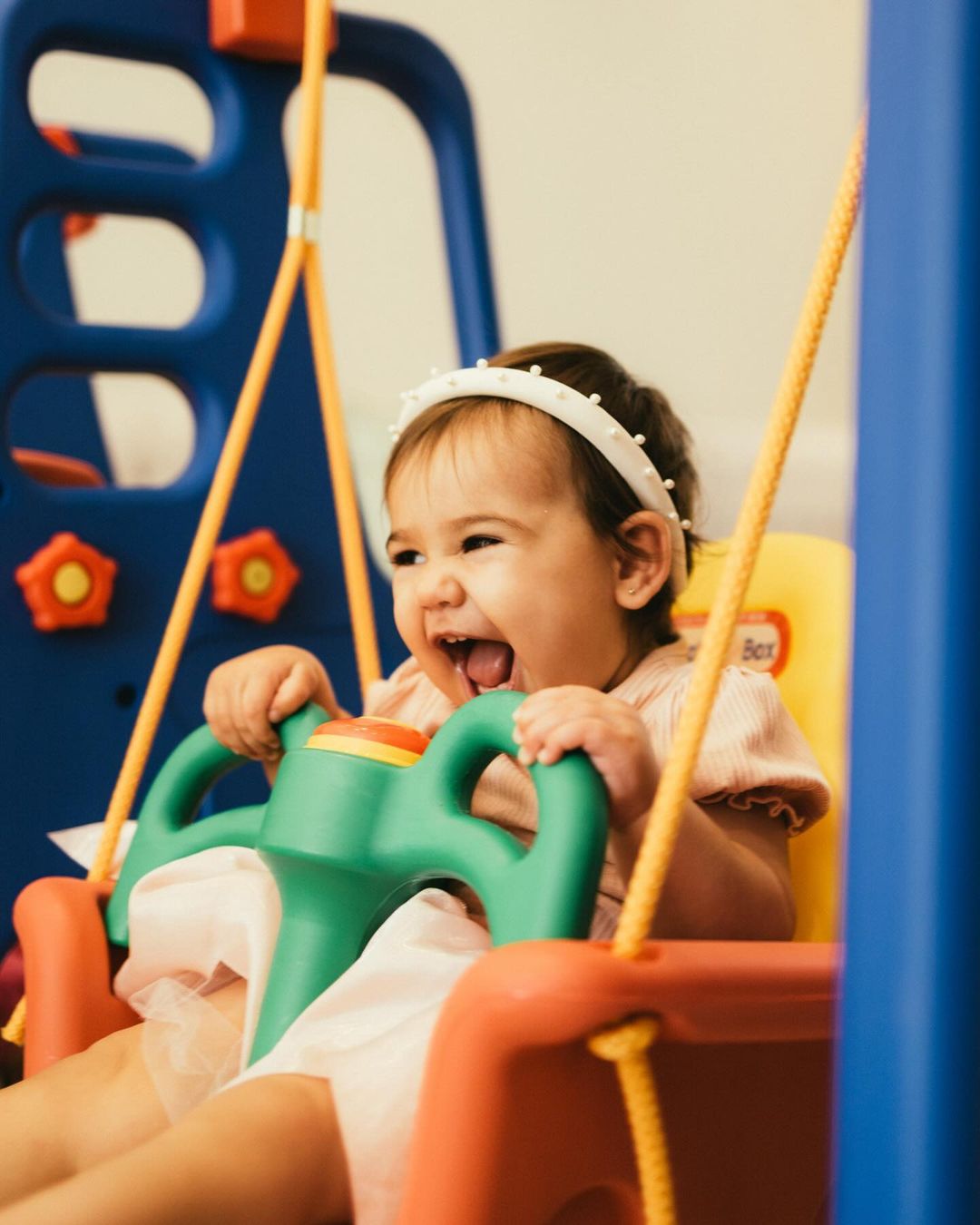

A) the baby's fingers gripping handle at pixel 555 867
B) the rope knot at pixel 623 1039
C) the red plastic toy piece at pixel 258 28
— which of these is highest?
the red plastic toy piece at pixel 258 28

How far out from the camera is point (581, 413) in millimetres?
772

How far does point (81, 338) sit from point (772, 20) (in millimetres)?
1653

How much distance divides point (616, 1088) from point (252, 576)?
672mm

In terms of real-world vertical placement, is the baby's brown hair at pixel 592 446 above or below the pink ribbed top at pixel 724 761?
above

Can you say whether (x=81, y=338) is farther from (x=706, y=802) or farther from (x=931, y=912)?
(x=931, y=912)

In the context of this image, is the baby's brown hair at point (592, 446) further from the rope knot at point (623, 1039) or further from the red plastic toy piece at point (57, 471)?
the red plastic toy piece at point (57, 471)

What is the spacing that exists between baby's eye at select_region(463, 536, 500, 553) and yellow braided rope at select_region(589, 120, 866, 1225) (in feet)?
0.91

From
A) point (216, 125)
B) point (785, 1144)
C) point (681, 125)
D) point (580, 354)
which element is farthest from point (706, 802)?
point (681, 125)

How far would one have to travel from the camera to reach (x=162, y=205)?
1103 mm

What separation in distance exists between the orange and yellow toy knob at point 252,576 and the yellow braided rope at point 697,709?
68cm

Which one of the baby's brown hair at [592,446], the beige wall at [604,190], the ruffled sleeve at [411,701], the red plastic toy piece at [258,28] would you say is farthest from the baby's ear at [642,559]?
the beige wall at [604,190]

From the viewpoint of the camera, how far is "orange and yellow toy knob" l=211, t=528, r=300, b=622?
110 cm

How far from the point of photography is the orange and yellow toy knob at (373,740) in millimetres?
634

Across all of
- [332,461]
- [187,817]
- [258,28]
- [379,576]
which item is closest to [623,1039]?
[187,817]
